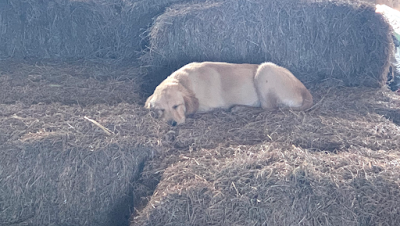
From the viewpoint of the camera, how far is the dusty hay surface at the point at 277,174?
277 centimetres

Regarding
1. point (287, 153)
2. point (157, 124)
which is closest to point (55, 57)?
point (157, 124)

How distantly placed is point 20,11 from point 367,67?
5739 mm

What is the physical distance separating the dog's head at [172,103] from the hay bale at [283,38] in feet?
2.68

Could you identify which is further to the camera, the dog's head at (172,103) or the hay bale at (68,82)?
the hay bale at (68,82)

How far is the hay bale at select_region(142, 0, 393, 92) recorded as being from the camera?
4.91m

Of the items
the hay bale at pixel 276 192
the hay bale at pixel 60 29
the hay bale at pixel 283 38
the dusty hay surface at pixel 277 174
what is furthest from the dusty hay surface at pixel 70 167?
the hay bale at pixel 60 29

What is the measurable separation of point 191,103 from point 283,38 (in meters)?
2.00

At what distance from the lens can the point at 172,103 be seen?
402cm

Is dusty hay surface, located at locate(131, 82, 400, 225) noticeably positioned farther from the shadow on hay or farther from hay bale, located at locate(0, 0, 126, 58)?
hay bale, located at locate(0, 0, 126, 58)

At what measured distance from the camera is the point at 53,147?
10.6ft

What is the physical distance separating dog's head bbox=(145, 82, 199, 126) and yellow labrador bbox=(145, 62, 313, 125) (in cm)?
13

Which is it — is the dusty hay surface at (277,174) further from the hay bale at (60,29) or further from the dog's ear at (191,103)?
the hay bale at (60,29)

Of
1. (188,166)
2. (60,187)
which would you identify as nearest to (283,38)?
(188,166)

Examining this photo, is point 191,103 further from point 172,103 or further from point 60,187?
point 60,187
